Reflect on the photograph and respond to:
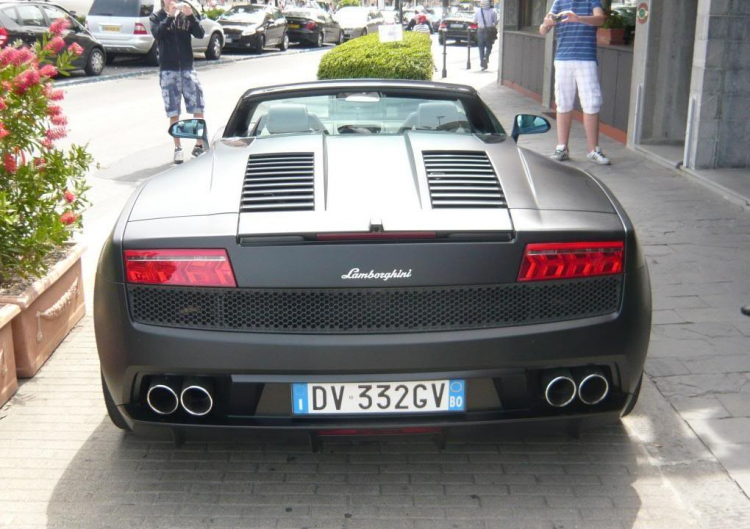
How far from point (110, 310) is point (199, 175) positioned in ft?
2.40

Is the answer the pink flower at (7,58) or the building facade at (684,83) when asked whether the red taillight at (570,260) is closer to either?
the pink flower at (7,58)

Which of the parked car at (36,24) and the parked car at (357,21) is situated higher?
the parked car at (36,24)

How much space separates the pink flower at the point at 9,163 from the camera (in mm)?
4520

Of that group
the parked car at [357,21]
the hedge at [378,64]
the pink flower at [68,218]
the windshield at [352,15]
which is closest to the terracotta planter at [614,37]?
the hedge at [378,64]

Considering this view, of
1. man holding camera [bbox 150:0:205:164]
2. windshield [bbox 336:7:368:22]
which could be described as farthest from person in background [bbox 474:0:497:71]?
windshield [bbox 336:7:368:22]

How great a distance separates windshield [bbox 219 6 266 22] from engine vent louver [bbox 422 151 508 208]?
31.0 m

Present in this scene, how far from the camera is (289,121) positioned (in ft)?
14.7

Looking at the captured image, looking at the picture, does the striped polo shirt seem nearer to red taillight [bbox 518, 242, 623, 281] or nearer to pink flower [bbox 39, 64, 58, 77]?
pink flower [bbox 39, 64, 58, 77]

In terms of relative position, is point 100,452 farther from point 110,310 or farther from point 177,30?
point 177,30

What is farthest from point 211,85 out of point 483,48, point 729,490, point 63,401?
→ point 729,490

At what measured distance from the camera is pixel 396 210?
3129 mm

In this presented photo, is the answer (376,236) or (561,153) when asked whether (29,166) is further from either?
(561,153)

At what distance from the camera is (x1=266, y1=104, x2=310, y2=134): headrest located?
4.46 meters

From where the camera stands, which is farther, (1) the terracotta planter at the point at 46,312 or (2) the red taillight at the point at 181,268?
(1) the terracotta planter at the point at 46,312
